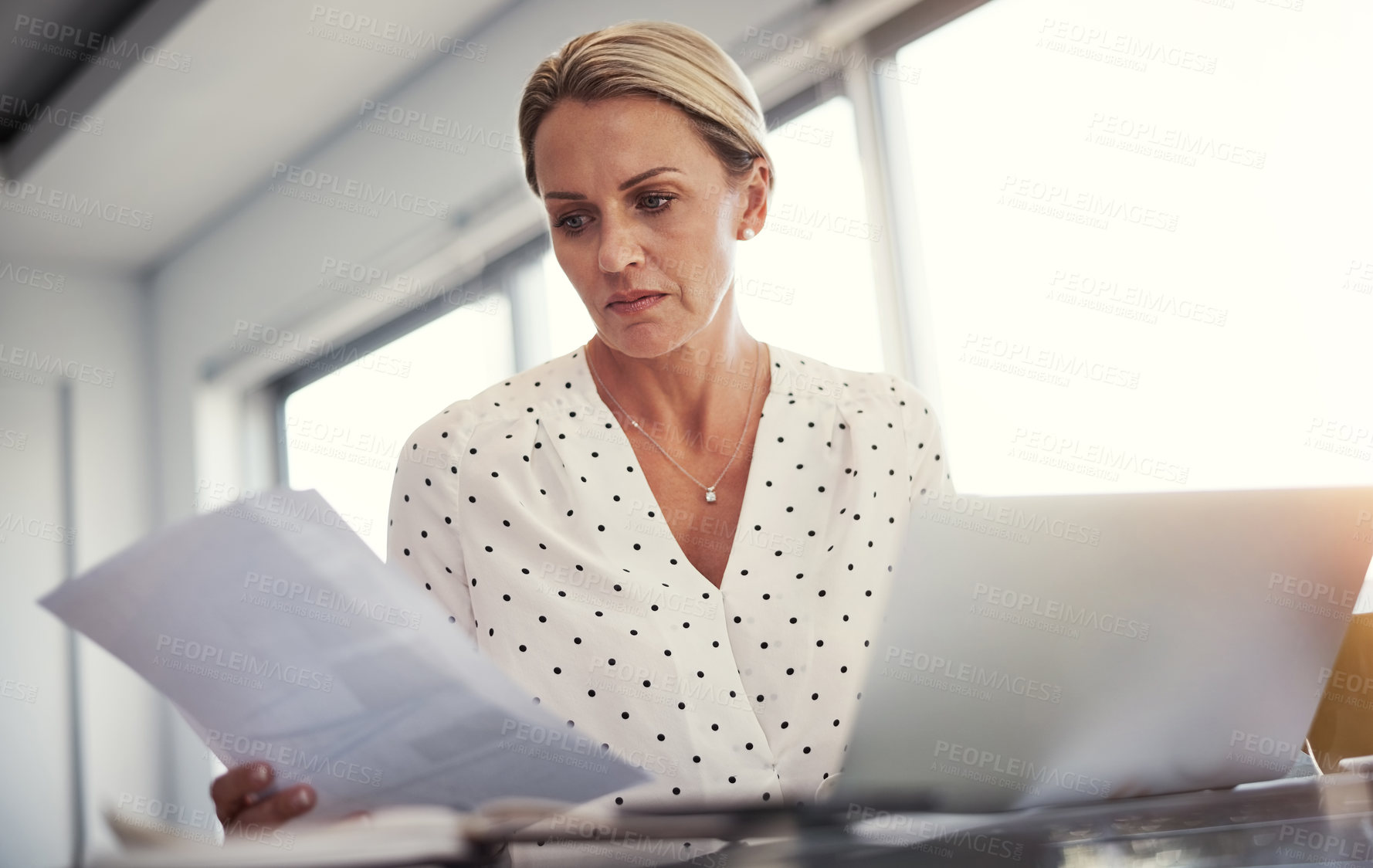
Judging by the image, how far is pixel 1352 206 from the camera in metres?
1.70

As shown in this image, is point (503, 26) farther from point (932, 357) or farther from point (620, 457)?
point (620, 457)

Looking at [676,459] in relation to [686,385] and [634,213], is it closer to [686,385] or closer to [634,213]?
[686,385]

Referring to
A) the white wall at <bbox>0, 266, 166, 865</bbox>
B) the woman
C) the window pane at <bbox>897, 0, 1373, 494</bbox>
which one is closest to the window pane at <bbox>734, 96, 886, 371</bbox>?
the window pane at <bbox>897, 0, 1373, 494</bbox>

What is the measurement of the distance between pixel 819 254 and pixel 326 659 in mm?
2284

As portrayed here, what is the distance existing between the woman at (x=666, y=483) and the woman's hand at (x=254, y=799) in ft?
1.31

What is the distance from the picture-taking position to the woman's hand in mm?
595

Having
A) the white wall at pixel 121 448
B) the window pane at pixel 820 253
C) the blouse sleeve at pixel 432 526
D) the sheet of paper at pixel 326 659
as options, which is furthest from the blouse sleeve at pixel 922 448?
the white wall at pixel 121 448

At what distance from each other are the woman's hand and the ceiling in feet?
10.2

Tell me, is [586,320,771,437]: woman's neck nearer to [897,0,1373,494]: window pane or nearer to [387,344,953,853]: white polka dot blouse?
[387,344,953,853]: white polka dot blouse

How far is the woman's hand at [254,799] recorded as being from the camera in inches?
23.4

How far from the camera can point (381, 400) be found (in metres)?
4.41

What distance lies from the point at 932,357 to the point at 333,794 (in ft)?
6.99

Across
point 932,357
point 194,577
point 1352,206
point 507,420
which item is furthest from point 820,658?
point 932,357

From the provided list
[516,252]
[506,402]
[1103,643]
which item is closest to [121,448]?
[516,252]
